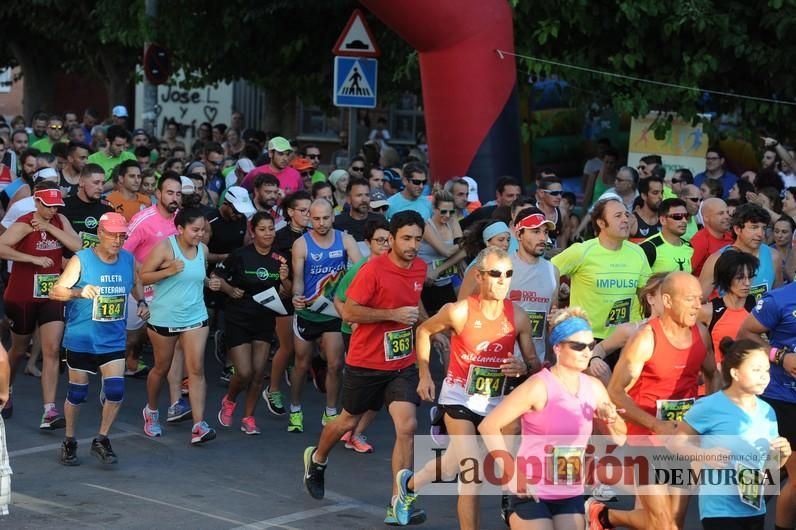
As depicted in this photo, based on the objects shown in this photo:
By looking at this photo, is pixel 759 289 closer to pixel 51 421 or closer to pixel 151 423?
pixel 151 423

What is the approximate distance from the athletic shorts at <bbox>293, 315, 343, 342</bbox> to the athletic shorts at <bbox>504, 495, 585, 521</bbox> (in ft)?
13.5

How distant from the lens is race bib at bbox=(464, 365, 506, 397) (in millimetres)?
7594

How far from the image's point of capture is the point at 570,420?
6.58m

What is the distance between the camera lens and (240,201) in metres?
12.2

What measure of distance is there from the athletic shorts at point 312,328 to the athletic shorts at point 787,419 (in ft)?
12.5

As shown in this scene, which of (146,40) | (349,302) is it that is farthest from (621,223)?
(146,40)

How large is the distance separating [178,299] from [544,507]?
4423mm

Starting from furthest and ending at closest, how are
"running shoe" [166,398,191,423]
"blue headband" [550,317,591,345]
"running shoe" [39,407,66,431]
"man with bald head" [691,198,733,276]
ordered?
"running shoe" [166,398,191,423]
"running shoe" [39,407,66,431]
"man with bald head" [691,198,733,276]
"blue headband" [550,317,591,345]

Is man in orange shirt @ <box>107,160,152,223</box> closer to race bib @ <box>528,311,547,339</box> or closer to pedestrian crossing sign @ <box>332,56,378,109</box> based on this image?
pedestrian crossing sign @ <box>332,56,378,109</box>

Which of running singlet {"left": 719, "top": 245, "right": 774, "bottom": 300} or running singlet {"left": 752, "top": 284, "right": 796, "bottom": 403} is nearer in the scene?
running singlet {"left": 752, "top": 284, "right": 796, "bottom": 403}

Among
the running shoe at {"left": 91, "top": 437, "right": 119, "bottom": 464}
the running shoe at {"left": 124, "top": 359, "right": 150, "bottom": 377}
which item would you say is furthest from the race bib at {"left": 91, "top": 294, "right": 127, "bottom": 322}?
the running shoe at {"left": 124, "top": 359, "right": 150, "bottom": 377}

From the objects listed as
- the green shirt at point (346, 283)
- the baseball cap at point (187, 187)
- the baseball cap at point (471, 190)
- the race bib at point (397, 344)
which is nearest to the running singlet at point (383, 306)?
the race bib at point (397, 344)

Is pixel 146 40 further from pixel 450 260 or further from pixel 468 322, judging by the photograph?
pixel 468 322

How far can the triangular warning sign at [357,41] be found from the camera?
14945 millimetres
